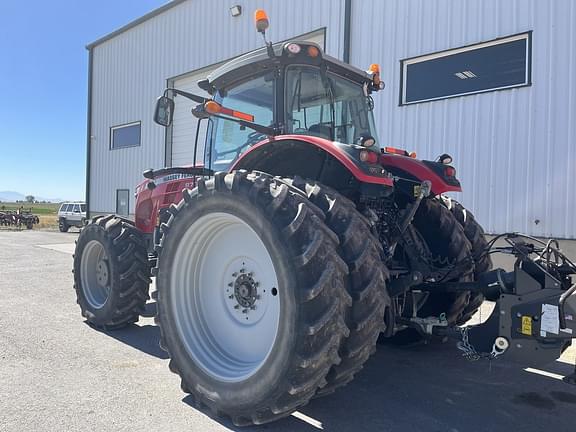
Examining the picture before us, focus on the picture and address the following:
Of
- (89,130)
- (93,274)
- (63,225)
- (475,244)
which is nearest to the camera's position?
(475,244)

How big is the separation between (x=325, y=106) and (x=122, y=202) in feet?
49.0

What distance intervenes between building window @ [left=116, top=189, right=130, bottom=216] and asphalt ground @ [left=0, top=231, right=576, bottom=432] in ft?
40.3

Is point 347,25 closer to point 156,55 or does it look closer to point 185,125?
point 185,125

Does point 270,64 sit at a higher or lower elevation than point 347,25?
lower

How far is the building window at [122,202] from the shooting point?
17125mm

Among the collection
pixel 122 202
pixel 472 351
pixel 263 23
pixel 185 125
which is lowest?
pixel 472 351

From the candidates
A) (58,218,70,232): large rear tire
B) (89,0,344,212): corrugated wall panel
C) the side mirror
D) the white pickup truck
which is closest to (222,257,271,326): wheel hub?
the side mirror

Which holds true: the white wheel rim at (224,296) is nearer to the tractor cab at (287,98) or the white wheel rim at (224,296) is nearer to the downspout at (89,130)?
the tractor cab at (287,98)

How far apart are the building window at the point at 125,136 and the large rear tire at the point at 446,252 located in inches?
552

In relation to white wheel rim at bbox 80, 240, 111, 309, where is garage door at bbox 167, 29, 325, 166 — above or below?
above

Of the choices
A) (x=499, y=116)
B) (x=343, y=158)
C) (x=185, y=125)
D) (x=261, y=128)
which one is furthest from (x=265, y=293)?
(x=185, y=125)

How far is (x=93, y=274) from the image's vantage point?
5527mm

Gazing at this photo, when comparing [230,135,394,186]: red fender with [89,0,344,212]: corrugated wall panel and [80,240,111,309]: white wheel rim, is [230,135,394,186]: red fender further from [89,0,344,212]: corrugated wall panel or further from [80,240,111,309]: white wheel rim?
[89,0,344,212]: corrugated wall panel

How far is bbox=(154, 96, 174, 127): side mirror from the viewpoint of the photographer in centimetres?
438
